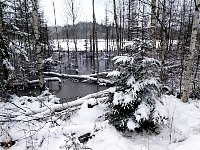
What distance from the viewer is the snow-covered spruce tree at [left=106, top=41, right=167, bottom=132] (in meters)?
4.46

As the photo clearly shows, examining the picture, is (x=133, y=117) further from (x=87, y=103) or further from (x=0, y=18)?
(x=0, y=18)

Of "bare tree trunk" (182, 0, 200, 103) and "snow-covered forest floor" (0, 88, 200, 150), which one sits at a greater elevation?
"bare tree trunk" (182, 0, 200, 103)

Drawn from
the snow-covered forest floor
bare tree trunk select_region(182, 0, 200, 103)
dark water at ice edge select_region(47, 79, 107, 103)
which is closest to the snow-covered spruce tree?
the snow-covered forest floor

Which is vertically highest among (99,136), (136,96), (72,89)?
(136,96)

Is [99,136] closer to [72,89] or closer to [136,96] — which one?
[136,96]

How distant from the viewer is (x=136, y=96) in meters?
4.51

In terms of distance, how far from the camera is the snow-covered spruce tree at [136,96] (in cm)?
446

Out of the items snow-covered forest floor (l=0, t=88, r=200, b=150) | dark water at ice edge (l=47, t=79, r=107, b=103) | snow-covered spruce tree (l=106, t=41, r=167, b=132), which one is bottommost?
dark water at ice edge (l=47, t=79, r=107, b=103)

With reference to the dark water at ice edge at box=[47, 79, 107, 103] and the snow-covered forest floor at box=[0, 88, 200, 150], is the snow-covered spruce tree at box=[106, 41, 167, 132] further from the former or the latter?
the dark water at ice edge at box=[47, 79, 107, 103]

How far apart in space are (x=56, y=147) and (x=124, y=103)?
5.65 feet

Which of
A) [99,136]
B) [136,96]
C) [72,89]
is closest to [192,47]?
[136,96]

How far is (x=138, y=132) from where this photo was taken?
4.71m

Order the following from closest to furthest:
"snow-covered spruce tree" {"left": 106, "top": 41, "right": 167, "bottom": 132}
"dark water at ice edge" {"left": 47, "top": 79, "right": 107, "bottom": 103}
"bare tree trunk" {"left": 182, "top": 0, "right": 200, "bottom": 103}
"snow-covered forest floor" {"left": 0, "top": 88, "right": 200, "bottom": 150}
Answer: "snow-covered forest floor" {"left": 0, "top": 88, "right": 200, "bottom": 150}
"snow-covered spruce tree" {"left": 106, "top": 41, "right": 167, "bottom": 132}
"bare tree trunk" {"left": 182, "top": 0, "right": 200, "bottom": 103}
"dark water at ice edge" {"left": 47, "top": 79, "right": 107, "bottom": 103}

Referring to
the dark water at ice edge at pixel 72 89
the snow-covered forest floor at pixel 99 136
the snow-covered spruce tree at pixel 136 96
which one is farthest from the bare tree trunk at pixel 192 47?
the dark water at ice edge at pixel 72 89
